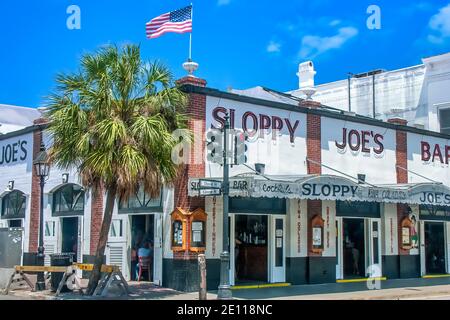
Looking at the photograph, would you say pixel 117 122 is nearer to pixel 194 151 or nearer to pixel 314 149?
pixel 194 151

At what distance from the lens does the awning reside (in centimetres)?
1836

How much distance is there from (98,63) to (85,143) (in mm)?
2266

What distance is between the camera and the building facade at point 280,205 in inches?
767

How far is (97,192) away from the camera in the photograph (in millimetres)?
17531

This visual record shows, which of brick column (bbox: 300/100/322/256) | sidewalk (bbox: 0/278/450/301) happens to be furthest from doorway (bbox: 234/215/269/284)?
brick column (bbox: 300/100/322/256)

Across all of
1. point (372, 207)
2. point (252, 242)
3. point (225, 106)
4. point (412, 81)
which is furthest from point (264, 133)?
point (412, 81)

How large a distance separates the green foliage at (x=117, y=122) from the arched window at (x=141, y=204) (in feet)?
9.16

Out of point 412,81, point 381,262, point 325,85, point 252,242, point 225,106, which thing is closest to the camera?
→ point 225,106

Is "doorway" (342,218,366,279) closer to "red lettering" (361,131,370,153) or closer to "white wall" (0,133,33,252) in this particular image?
"red lettering" (361,131,370,153)

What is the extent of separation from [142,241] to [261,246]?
3.99 meters

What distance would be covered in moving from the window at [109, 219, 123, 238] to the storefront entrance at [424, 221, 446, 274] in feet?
42.1

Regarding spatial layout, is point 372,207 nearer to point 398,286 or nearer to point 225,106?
point 398,286

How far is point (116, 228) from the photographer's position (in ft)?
72.3

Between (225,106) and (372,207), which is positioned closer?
(225,106)
